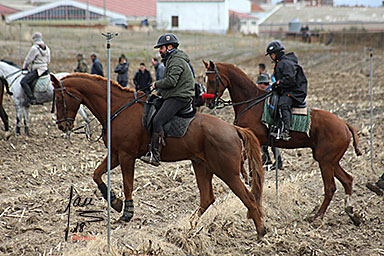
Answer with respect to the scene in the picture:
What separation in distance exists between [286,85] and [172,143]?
8.11ft

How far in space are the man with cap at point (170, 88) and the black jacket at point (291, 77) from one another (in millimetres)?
1939

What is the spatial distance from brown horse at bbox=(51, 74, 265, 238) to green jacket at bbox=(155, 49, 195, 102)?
0.45 metres

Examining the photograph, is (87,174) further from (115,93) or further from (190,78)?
(190,78)

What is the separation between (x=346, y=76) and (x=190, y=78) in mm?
26501

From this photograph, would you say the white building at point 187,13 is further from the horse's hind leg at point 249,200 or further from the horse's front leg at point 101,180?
the horse's hind leg at point 249,200

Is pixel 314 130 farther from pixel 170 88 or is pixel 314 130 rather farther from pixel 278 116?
pixel 170 88

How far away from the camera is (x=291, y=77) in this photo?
9461 millimetres

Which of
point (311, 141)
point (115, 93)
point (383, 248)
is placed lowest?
point (383, 248)

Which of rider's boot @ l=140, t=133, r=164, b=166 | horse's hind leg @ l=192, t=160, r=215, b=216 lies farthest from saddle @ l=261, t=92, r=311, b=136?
rider's boot @ l=140, t=133, r=164, b=166

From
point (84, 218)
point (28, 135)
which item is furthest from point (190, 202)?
point (28, 135)

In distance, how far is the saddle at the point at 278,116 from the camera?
965cm

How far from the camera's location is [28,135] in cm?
1556

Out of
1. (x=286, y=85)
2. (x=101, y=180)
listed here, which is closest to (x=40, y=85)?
(x=101, y=180)

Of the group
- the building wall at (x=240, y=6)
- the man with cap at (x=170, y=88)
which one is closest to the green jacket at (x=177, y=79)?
the man with cap at (x=170, y=88)
